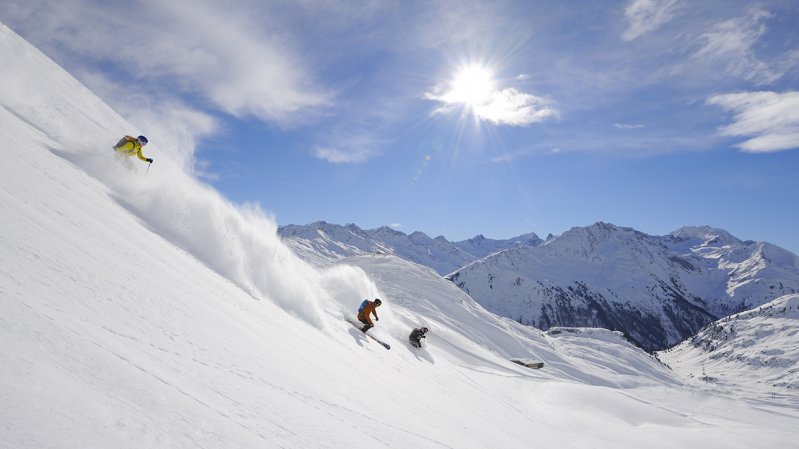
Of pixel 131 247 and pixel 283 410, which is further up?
pixel 131 247

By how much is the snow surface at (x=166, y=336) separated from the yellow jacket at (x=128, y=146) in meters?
0.65

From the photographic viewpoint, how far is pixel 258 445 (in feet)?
14.6

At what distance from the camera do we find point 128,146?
17.8 metres

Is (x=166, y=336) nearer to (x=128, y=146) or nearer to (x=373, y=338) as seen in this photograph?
(x=373, y=338)

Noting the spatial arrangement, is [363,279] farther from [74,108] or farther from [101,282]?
[101,282]

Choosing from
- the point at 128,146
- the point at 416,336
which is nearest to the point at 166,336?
the point at 128,146

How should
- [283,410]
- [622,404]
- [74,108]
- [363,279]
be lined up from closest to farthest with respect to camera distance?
[283,410] → [74,108] → [622,404] → [363,279]

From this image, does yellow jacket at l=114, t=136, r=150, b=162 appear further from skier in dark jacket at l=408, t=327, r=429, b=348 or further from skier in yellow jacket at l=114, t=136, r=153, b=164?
skier in dark jacket at l=408, t=327, r=429, b=348

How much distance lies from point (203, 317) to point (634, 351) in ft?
451

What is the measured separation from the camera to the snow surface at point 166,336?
12.0 ft

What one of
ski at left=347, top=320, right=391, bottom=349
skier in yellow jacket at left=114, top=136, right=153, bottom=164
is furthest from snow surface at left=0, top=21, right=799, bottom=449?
ski at left=347, top=320, right=391, bottom=349

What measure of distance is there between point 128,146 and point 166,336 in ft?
48.8

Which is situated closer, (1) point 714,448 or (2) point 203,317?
(2) point 203,317

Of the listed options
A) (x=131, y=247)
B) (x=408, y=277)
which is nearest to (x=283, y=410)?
(x=131, y=247)
